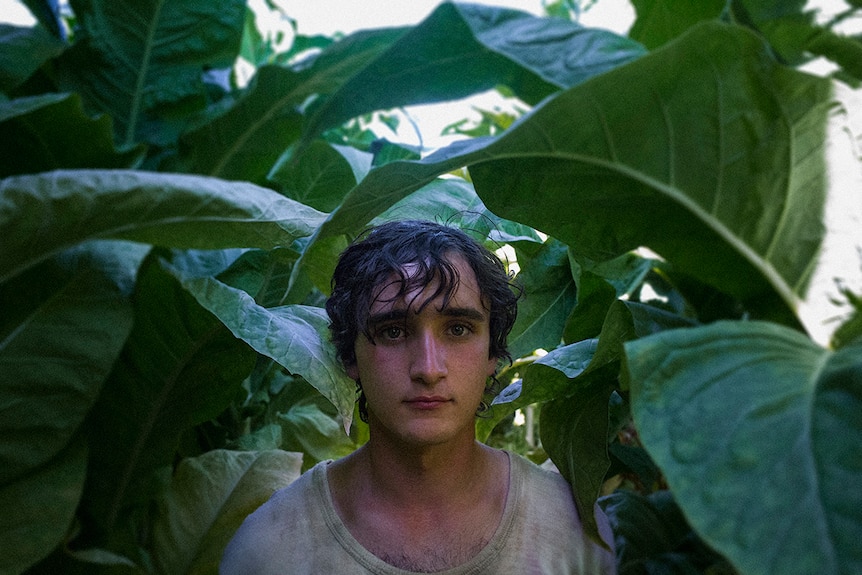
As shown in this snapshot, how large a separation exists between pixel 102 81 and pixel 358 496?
0.54 metres

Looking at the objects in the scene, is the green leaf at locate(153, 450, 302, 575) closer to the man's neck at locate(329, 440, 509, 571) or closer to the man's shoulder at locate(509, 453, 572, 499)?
the man's neck at locate(329, 440, 509, 571)

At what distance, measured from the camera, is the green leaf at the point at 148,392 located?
70 centimetres

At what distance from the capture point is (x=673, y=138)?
516 mm

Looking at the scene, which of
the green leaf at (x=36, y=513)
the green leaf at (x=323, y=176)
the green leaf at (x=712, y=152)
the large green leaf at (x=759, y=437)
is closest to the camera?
the large green leaf at (x=759, y=437)

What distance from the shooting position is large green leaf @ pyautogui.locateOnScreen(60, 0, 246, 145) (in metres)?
0.86

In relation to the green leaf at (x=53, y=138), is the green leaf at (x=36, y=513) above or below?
below

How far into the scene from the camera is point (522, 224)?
25.0 inches

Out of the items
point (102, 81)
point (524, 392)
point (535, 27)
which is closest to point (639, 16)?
point (535, 27)

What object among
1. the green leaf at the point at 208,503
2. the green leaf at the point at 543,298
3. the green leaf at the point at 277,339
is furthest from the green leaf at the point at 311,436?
the green leaf at the point at 277,339

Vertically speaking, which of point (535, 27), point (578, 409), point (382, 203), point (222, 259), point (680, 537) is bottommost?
point (680, 537)

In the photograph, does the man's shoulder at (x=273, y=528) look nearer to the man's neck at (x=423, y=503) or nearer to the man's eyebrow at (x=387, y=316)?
the man's neck at (x=423, y=503)

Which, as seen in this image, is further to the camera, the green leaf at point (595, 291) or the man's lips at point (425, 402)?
the green leaf at point (595, 291)

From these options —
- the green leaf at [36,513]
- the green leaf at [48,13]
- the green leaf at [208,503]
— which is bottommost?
the green leaf at [208,503]

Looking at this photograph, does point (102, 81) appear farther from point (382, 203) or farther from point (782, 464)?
point (782, 464)
